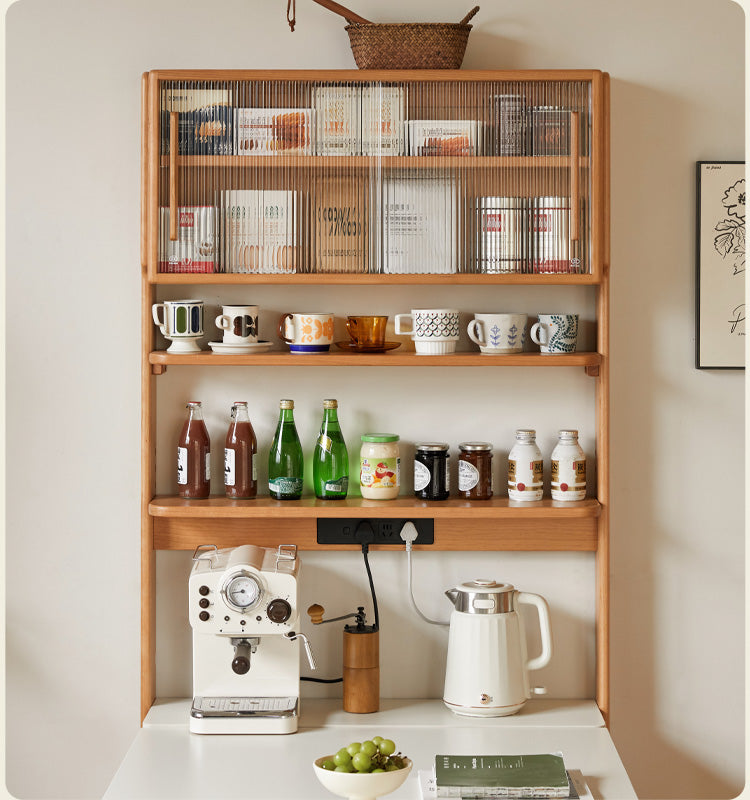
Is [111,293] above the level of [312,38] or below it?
below

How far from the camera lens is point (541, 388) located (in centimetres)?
227

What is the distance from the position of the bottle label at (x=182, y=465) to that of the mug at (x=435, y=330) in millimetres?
583

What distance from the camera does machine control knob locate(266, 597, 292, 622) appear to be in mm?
2018

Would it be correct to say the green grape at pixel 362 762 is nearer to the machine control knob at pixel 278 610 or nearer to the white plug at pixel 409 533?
the machine control knob at pixel 278 610

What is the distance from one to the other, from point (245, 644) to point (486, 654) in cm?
52

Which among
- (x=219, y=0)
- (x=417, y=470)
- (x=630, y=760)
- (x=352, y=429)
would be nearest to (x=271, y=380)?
(x=352, y=429)

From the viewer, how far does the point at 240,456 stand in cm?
219

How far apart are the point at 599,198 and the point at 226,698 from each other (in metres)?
1.35

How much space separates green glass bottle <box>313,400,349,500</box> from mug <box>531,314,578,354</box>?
19.2 inches

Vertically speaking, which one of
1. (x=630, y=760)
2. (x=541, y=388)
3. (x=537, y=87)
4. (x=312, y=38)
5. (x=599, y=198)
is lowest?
(x=630, y=760)

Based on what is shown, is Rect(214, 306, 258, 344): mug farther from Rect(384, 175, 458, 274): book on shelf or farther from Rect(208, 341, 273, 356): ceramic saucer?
Rect(384, 175, 458, 274): book on shelf

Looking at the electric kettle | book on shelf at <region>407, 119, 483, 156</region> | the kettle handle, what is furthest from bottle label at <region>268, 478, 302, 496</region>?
book on shelf at <region>407, 119, 483, 156</region>

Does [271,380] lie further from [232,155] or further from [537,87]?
[537,87]

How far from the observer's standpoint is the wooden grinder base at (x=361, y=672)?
2.13m
